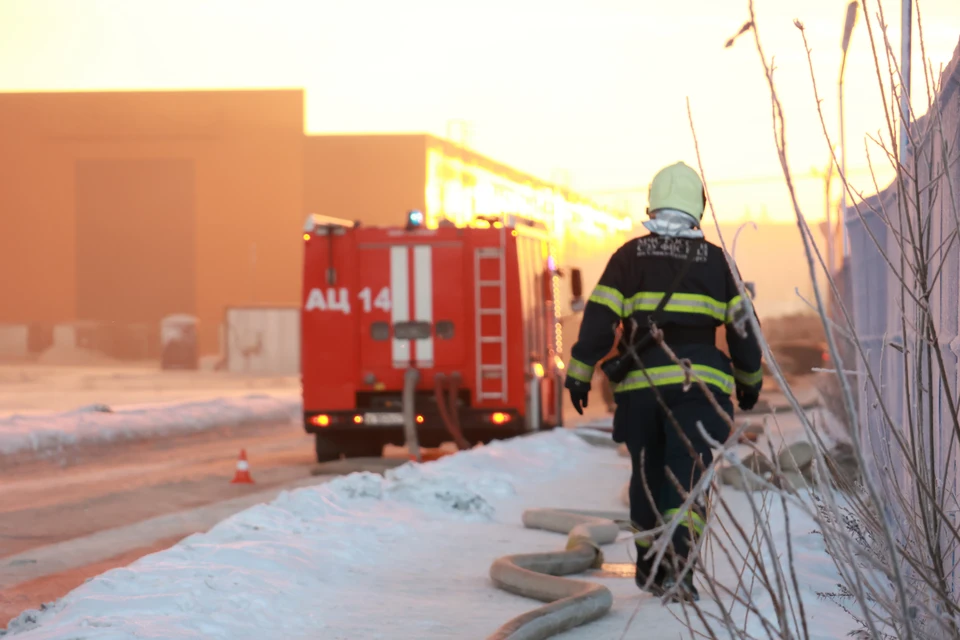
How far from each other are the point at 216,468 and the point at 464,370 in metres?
2.65

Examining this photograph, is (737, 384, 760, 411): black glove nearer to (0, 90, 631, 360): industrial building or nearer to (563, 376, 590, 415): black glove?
(563, 376, 590, 415): black glove

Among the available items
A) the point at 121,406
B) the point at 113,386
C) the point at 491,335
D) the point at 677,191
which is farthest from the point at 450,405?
the point at 113,386

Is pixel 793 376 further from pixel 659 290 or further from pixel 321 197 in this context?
pixel 659 290

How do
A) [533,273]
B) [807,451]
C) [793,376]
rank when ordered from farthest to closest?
[793,376]
[533,273]
[807,451]

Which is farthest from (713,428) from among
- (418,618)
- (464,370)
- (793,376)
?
(793,376)

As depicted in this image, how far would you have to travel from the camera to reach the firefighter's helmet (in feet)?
19.6

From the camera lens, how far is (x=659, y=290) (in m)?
5.80

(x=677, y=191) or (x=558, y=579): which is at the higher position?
(x=677, y=191)

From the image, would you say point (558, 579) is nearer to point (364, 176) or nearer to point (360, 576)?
point (360, 576)

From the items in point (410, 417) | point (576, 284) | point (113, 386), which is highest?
point (576, 284)

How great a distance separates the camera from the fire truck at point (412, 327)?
13742 millimetres

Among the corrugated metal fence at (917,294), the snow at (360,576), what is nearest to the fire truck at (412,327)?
the snow at (360,576)

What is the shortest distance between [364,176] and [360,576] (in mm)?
48423

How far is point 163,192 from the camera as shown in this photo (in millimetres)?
53812
